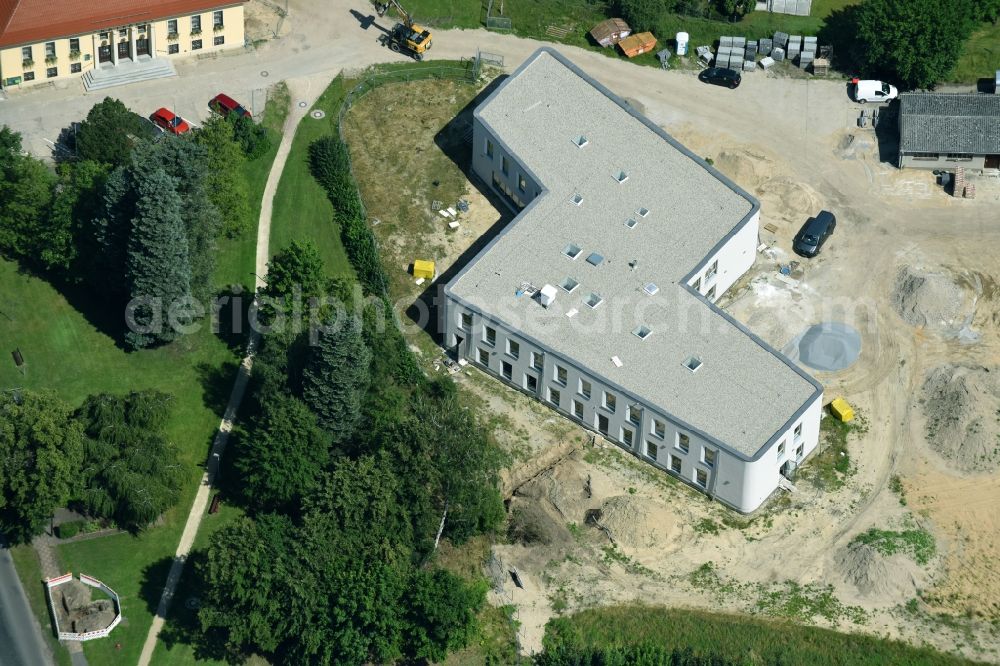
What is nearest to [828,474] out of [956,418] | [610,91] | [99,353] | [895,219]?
[956,418]

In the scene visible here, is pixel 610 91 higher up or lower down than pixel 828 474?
higher up

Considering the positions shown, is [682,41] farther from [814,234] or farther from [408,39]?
[814,234]

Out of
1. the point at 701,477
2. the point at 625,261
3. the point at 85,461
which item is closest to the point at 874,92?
the point at 625,261

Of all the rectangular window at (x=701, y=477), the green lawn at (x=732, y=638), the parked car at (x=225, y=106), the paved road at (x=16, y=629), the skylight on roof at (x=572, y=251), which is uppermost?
the parked car at (x=225, y=106)

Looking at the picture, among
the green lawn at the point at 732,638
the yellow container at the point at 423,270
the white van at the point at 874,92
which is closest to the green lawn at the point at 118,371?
the yellow container at the point at 423,270

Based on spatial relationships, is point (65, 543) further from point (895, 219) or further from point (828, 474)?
point (895, 219)

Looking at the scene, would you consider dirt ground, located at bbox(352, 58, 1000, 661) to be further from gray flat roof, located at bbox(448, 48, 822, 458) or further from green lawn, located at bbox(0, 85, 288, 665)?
green lawn, located at bbox(0, 85, 288, 665)

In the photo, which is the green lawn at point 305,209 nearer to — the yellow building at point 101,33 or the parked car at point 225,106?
the parked car at point 225,106

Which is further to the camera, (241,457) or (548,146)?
(548,146)
